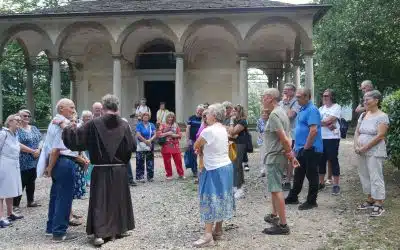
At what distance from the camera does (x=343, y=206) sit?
6.98 meters

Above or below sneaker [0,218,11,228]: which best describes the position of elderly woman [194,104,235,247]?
above

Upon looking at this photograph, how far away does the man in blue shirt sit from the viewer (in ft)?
21.6

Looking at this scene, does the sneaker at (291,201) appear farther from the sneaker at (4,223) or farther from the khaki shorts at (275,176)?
the sneaker at (4,223)

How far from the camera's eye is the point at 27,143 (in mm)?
7527

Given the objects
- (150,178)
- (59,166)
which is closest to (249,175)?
(150,178)

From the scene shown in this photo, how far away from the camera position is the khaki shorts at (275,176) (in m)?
5.39

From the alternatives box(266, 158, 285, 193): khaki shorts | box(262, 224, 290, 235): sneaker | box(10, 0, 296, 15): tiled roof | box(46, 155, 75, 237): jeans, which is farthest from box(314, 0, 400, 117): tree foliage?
box(46, 155, 75, 237): jeans

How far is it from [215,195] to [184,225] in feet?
4.39

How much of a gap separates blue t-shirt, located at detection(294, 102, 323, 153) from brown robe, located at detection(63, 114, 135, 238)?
9.59 feet

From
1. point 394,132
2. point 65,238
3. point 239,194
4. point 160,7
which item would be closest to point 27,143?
point 65,238

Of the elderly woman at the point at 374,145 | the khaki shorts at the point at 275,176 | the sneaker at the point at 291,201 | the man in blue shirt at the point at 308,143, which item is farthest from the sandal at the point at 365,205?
the khaki shorts at the point at 275,176

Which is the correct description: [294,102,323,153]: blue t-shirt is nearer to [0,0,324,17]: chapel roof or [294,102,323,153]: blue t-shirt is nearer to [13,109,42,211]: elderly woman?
[13,109,42,211]: elderly woman

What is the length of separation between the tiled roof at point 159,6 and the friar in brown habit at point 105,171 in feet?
37.8

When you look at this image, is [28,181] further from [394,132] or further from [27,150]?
[394,132]
